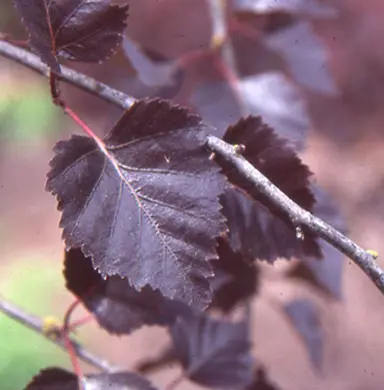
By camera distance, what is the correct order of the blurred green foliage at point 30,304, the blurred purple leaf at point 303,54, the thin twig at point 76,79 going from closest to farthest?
the thin twig at point 76,79 → the blurred purple leaf at point 303,54 → the blurred green foliage at point 30,304

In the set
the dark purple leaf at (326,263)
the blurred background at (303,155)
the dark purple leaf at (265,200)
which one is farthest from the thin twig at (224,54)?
the dark purple leaf at (265,200)

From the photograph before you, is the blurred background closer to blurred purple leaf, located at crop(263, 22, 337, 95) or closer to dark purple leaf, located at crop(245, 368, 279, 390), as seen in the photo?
blurred purple leaf, located at crop(263, 22, 337, 95)

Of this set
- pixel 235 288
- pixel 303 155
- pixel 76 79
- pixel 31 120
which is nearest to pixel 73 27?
pixel 76 79

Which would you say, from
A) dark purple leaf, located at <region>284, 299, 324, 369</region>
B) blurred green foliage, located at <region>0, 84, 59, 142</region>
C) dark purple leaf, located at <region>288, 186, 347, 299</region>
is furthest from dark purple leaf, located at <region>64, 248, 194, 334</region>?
blurred green foliage, located at <region>0, 84, 59, 142</region>

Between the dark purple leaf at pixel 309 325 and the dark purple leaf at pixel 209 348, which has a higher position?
the dark purple leaf at pixel 309 325

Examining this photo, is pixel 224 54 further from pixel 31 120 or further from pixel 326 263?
pixel 31 120

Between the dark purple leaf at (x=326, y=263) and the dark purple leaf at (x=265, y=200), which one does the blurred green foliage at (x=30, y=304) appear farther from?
the dark purple leaf at (x=265, y=200)
